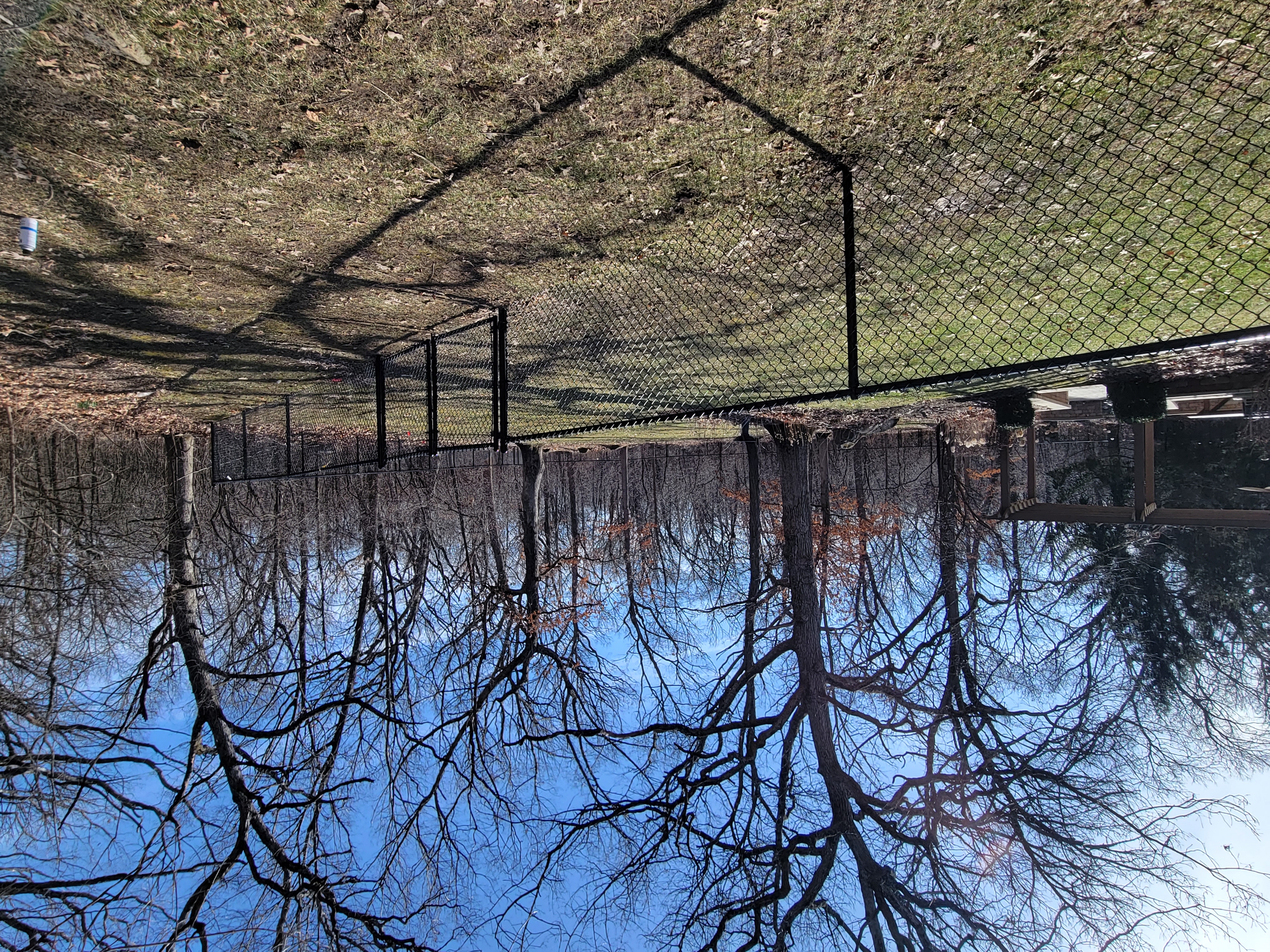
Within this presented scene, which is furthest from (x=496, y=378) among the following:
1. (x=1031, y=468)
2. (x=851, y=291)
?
(x=1031, y=468)

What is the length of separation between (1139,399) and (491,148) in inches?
310

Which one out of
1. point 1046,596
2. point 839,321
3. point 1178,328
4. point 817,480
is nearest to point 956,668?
point 1046,596

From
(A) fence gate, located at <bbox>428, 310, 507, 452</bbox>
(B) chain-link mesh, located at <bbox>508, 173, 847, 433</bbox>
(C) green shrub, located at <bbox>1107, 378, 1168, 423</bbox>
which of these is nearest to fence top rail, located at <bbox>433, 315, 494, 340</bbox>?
(A) fence gate, located at <bbox>428, 310, 507, 452</bbox>

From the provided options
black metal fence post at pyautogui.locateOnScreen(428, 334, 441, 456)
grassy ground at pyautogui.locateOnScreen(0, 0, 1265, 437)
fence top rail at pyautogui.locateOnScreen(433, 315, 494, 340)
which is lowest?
black metal fence post at pyautogui.locateOnScreen(428, 334, 441, 456)

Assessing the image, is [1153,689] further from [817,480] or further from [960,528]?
[817,480]

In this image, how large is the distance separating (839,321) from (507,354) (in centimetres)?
347

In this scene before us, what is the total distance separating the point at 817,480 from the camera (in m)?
15.4

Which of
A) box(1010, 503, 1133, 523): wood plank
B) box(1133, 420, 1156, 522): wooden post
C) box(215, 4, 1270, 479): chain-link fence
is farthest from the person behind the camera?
box(1010, 503, 1133, 523): wood plank

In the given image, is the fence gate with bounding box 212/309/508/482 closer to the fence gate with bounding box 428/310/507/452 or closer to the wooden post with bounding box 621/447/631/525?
the fence gate with bounding box 428/310/507/452

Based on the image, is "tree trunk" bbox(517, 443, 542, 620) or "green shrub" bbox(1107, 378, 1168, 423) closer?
"green shrub" bbox(1107, 378, 1168, 423)

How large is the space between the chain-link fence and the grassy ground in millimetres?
42

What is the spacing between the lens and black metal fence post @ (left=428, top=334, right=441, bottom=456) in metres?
4.79

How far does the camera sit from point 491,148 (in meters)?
3.27

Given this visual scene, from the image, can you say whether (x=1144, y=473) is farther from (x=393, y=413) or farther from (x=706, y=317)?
(x=393, y=413)
